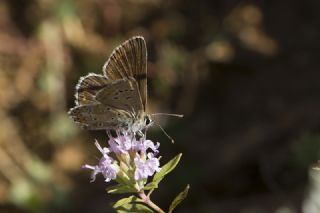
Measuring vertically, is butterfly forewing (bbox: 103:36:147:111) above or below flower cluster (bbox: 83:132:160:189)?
above

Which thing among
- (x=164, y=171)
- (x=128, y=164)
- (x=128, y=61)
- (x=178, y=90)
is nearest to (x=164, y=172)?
(x=164, y=171)

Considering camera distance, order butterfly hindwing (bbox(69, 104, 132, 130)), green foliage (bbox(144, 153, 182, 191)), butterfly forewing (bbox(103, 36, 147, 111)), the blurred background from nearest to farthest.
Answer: green foliage (bbox(144, 153, 182, 191)), butterfly forewing (bbox(103, 36, 147, 111)), butterfly hindwing (bbox(69, 104, 132, 130)), the blurred background

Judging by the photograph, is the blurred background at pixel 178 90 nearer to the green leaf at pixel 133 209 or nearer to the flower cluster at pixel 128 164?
the flower cluster at pixel 128 164

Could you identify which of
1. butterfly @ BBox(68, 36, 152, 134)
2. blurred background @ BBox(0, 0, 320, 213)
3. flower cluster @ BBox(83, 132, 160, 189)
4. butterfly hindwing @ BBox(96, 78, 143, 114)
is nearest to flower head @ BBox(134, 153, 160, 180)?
flower cluster @ BBox(83, 132, 160, 189)

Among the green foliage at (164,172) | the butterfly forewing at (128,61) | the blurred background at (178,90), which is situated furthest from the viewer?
the blurred background at (178,90)

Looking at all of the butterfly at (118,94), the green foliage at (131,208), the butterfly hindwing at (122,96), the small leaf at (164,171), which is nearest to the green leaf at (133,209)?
the green foliage at (131,208)

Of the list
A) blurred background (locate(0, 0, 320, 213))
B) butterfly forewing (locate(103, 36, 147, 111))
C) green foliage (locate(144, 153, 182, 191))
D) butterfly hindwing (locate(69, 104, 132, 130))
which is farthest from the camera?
blurred background (locate(0, 0, 320, 213))

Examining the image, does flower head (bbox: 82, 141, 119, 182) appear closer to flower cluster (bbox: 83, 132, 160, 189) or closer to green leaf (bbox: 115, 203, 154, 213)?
flower cluster (bbox: 83, 132, 160, 189)

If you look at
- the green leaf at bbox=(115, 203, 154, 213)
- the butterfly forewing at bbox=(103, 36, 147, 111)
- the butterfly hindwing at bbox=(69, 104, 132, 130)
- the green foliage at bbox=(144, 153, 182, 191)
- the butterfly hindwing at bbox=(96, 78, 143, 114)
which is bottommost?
the green leaf at bbox=(115, 203, 154, 213)
